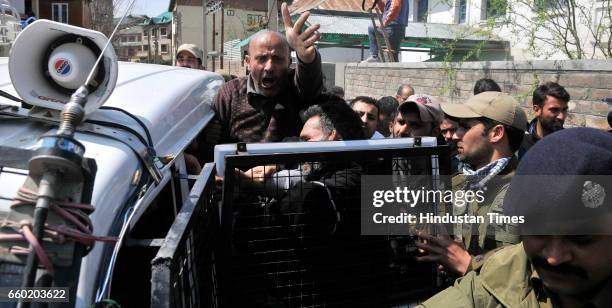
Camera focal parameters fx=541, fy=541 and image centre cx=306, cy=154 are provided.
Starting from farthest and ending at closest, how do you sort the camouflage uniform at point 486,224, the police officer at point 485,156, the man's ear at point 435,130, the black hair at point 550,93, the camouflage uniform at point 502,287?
the black hair at point 550,93, the man's ear at point 435,130, the police officer at point 485,156, the camouflage uniform at point 486,224, the camouflage uniform at point 502,287

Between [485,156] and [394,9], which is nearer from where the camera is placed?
[485,156]

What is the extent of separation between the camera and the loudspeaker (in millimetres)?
1603

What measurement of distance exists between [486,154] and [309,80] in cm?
100

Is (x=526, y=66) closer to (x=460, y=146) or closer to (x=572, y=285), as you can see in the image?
(x=460, y=146)

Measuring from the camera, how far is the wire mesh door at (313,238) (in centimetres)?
196

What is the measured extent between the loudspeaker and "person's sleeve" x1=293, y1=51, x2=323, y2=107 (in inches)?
47.0

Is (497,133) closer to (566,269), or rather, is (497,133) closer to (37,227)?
(566,269)

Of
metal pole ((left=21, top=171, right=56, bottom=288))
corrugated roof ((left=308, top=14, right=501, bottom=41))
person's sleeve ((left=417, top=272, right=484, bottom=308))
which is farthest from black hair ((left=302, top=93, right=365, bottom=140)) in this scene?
corrugated roof ((left=308, top=14, right=501, bottom=41))

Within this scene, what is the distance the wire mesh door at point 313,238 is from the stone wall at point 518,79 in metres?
4.16

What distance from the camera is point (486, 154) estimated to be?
9.27ft

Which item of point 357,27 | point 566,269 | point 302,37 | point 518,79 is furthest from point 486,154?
point 357,27

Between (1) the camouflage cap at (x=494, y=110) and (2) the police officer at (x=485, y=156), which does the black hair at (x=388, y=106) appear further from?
(1) the camouflage cap at (x=494, y=110)

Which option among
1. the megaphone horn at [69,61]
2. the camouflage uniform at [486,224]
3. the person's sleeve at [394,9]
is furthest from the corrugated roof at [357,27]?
the megaphone horn at [69,61]

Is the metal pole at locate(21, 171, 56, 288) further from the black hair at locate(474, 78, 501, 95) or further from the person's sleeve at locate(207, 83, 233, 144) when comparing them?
the black hair at locate(474, 78, 501, 95)
